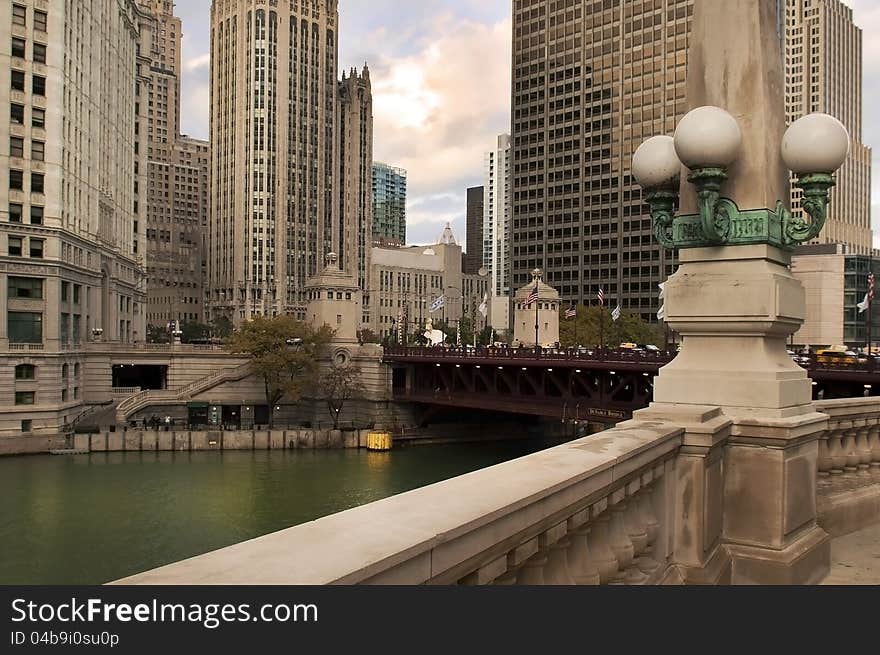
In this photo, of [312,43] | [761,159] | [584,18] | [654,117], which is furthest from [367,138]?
[761,159]

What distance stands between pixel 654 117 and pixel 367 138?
7504 cm

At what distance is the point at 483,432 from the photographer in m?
77.0

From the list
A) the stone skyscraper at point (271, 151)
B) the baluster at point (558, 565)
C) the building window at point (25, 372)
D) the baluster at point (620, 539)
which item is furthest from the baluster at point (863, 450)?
the stone skyscraper at point (271, 151)

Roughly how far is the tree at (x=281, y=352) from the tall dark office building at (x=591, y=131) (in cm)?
8152

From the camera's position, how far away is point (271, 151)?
167 metres

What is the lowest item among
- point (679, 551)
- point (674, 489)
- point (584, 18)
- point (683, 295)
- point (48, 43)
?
point (679, 551)

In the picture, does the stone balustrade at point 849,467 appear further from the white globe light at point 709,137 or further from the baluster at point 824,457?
the white globe light at point 709,137

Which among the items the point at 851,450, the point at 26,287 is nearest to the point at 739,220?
the point at 851,450

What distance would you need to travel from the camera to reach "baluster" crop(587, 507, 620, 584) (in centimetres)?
608

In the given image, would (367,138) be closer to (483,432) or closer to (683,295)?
(483,432)

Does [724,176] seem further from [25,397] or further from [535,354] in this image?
[25,397]

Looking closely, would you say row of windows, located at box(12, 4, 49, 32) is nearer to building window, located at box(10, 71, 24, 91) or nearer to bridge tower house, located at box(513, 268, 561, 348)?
building window, located at box(10, 71, 24, 91)

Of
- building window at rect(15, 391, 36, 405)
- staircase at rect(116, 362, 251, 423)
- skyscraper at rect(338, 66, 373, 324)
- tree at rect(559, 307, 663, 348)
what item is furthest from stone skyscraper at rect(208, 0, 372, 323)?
building window at rect(15, 391, 36, 405)

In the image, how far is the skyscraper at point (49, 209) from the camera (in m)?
60.2
